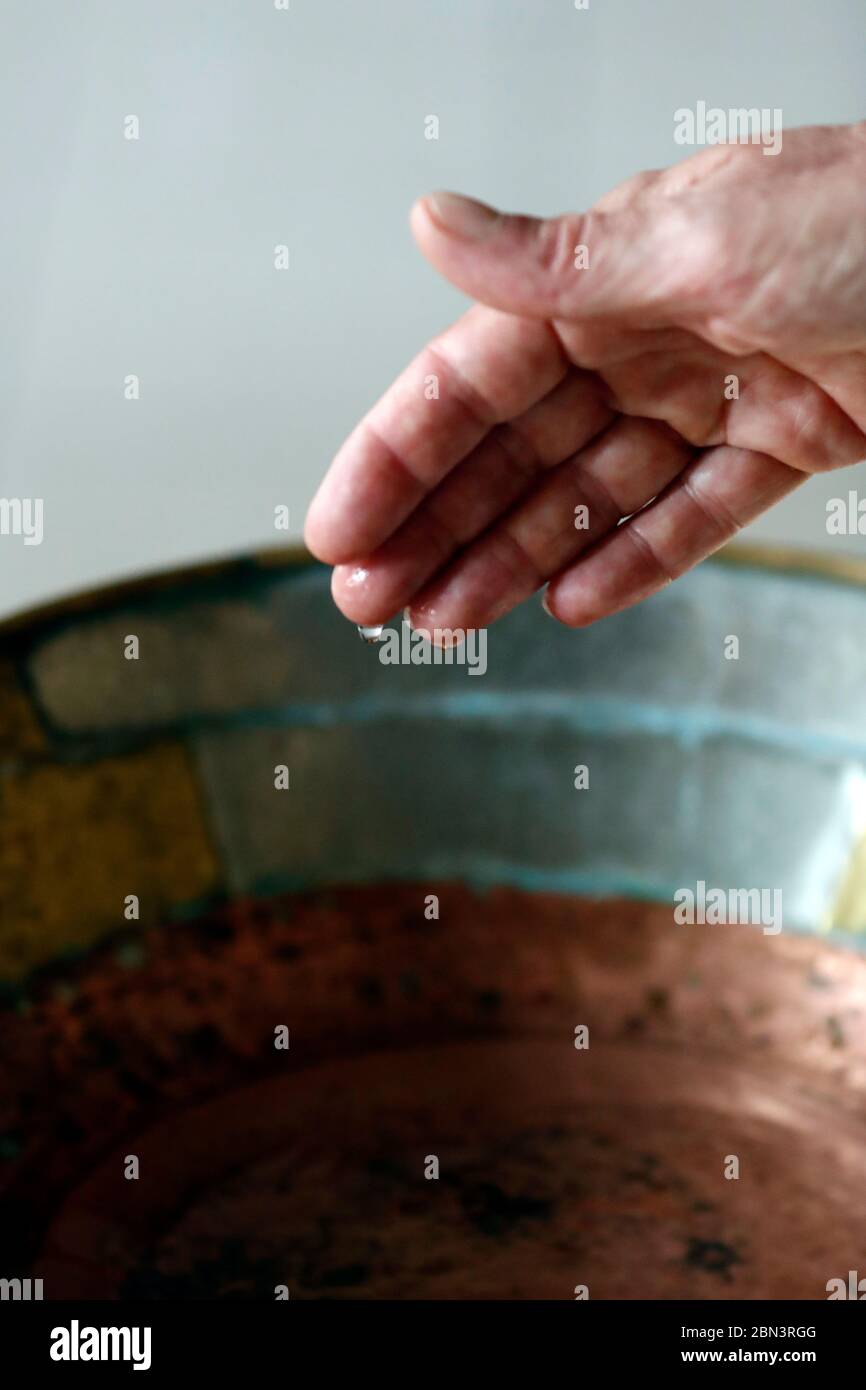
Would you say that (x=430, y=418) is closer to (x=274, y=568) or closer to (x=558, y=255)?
(x=558, y=255)

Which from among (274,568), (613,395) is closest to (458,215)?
(613,395)

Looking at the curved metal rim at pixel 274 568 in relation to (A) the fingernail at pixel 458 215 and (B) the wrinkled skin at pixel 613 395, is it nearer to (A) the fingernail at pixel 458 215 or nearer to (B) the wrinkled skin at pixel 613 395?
(B) the wrinkled skin at pixel 613 395

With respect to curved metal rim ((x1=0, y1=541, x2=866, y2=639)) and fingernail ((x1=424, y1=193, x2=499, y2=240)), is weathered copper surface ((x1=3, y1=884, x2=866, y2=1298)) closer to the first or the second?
curved metal rim ((x1=0, y1=541, x2=866, y2=639))

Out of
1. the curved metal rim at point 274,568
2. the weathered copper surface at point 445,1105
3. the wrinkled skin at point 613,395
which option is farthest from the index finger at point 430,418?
the weathered copper surface at point 445,1105

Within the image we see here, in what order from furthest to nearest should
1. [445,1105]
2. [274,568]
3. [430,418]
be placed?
1. [274,568]
2. [445,1105]
3. [430,418]

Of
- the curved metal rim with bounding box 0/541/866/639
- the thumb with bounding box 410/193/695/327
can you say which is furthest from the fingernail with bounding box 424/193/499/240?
the curved metal rim with bounding box 0/541/866/639

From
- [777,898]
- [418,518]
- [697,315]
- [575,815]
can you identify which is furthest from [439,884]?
[697,315]

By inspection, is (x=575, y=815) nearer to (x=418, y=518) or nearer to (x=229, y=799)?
(x=229, y=799)
